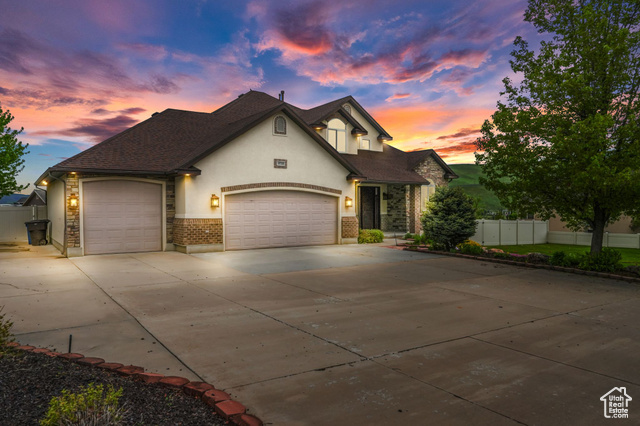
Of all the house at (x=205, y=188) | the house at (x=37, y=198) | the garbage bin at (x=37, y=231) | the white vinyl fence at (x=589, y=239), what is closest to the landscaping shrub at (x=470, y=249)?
the house at (x=205, y=188)

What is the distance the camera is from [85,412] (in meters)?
3.03

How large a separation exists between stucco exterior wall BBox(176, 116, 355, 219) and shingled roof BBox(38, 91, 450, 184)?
0.40m

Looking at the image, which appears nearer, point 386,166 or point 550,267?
point 550,267

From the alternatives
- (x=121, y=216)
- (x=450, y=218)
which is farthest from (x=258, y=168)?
(x=450, y=218)

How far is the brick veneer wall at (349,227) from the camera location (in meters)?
19.6

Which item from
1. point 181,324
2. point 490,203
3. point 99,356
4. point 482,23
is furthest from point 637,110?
point 490,203

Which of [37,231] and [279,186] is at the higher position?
[279,186]

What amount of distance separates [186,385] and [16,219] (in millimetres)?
24292

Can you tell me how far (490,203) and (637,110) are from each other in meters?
102

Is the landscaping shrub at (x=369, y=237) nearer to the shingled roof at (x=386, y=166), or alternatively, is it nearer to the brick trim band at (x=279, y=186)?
the brick trim band at (x=279, y=186)

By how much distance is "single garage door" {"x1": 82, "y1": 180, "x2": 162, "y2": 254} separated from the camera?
1538 centimetres

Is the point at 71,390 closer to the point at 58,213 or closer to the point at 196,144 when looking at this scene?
the point at 196,144

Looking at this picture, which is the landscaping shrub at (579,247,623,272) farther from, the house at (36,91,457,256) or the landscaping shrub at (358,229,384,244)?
the house at (36,91,457,256)

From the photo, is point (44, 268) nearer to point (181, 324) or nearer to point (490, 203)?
point (181, 324)
